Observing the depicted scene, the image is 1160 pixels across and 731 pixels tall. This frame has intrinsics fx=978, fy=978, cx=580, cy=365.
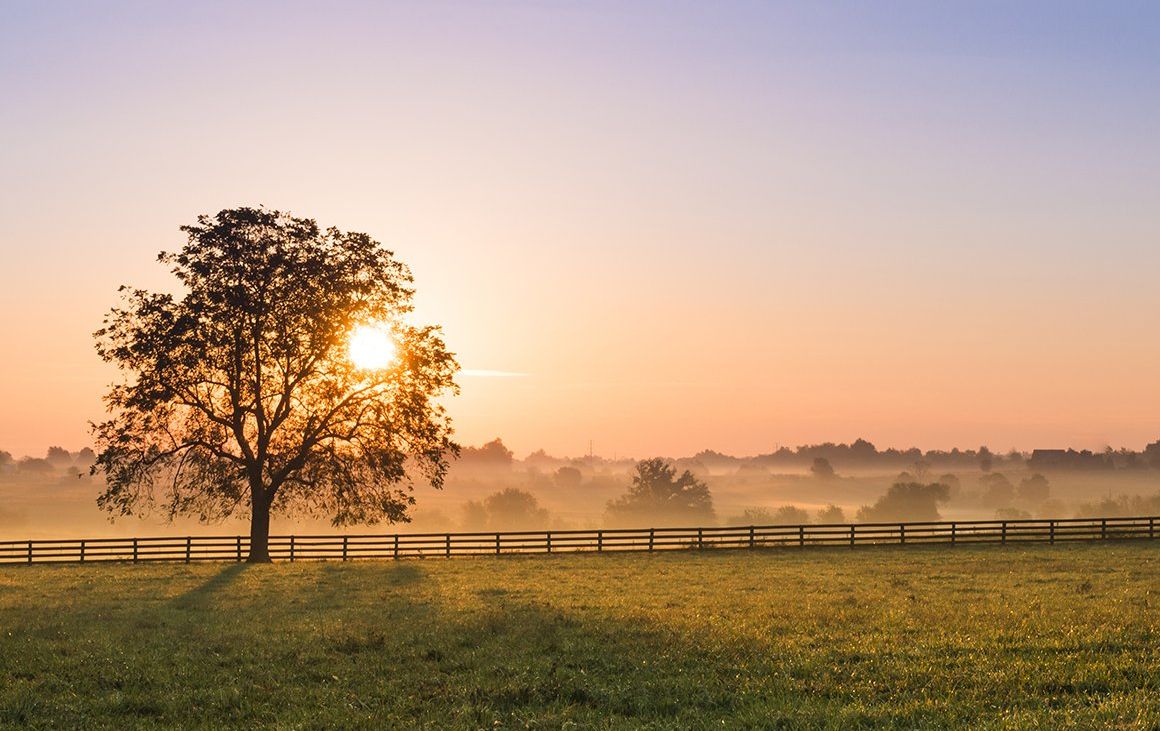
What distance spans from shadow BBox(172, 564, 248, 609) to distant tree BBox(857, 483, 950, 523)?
136 meters

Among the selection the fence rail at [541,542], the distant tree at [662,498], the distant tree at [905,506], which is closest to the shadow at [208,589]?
the fence rail at [541,542]

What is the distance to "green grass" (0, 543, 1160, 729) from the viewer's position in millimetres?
13664

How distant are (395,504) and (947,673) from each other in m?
33.4

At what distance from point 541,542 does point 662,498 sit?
267 ft

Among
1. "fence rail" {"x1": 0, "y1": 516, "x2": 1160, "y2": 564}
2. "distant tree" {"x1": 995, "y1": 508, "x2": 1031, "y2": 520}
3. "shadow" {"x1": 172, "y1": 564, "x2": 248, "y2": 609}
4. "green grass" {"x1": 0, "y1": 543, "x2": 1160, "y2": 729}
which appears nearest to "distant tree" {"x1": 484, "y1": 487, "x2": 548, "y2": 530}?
"distant tree" {"x1": 995, "y1": 508, "x2": 1031, "y2": 520}

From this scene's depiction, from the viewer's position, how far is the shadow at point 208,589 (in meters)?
28.5

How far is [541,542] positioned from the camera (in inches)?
1801

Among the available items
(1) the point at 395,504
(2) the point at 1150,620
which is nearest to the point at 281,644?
(2) the point at 1150,620

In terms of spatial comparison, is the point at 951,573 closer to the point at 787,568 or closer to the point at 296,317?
the point at 787,568

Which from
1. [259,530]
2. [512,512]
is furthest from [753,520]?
[259,530]

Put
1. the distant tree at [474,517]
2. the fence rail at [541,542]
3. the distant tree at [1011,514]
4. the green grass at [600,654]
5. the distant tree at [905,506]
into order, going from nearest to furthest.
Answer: the green grass at [600,654] → the fence rail at [541,542] → the distant tree at [474,517] → the distant tree at [905,506] → the distant tree at [1011,514]

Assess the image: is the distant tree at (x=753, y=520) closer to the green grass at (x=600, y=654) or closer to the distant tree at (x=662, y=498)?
the distant tree at (x=662, y=498)

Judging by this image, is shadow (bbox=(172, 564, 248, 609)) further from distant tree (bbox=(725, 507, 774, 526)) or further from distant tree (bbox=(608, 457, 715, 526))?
distant tree (bbox=(725, 507, 774, 526))

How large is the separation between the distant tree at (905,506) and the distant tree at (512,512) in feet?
179
